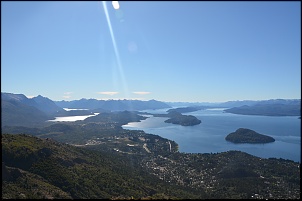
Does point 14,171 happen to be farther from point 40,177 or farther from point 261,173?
point 261,173

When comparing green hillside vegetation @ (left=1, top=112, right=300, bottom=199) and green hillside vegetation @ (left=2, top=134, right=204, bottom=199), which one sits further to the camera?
green hillside vegetation @ (left=1, top=112, right=300, bottom=199)

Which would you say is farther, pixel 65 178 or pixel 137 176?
pixel 137 176

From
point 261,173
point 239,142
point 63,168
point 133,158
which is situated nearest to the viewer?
point 63,168

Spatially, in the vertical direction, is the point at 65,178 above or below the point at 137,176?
above

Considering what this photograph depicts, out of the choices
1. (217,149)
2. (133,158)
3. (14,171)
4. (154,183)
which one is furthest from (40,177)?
(217,149)

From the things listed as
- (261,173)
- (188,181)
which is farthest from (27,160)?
(261,173)

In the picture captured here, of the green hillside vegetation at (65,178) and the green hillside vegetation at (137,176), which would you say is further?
the green hillside vegetation at (137,176)

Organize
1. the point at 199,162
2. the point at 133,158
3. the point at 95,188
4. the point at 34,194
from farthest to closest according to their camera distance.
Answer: the point at 133,158 → the point at 199,162 → the point at 95,188 → the point at 34,194

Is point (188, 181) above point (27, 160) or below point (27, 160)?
below

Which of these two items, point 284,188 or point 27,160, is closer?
point 27,160

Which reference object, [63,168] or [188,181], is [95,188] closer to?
[63,168]
